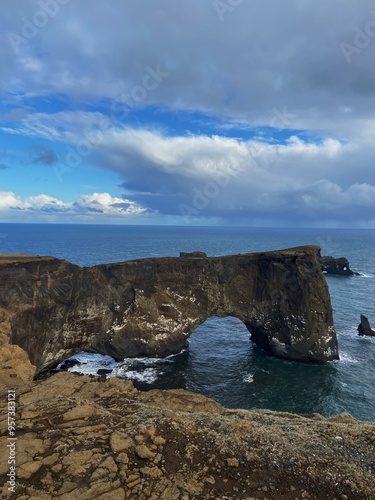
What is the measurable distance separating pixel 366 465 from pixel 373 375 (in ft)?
103

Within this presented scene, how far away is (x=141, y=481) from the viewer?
414 inches

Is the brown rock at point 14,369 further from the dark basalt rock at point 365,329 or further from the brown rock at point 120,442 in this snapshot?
the dark basalt rock at point 365,329

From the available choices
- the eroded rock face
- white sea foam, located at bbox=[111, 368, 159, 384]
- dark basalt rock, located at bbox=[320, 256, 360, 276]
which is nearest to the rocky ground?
white sea foam, located at bbox=[111, 368, 159, 384]

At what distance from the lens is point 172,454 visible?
1180 centimetres

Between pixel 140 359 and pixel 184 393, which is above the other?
Result: pixel 184 393

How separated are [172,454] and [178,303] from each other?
35.0m

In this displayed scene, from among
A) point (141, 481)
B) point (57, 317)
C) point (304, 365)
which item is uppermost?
point (141, 481)

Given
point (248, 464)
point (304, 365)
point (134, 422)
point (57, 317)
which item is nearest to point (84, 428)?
point (134, 422)

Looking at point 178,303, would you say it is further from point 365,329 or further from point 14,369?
point 365,329

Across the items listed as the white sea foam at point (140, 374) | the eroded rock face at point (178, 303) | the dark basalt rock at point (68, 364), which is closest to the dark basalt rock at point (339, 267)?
the eroded rock face at point (178, 303)

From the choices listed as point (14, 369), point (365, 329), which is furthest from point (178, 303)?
point (365, 329)

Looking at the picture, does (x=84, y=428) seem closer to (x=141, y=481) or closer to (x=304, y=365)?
(x=141, y=481)

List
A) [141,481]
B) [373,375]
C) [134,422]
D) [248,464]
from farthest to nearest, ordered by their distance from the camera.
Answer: [373,375] < [134,422] < [248,464] < [141,481]

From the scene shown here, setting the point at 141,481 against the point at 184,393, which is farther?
the point at 184,393
